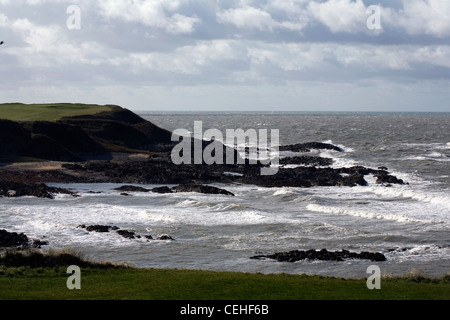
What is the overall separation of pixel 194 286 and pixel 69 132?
6676 cm

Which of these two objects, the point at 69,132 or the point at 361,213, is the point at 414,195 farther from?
the point at 69,132

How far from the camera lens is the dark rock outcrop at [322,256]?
26.8m

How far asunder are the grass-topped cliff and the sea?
74.1ft

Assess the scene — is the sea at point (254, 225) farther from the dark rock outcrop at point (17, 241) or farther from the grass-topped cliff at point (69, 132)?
the grass-topped cliff at point (69, 132)

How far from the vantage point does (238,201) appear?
1767 inches

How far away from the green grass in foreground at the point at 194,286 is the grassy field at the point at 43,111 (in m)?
76.7

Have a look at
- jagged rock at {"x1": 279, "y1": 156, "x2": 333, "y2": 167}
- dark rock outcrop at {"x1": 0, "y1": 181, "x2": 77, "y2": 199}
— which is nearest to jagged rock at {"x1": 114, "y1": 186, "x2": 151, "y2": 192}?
dark rock outcrop at {"x1": 0, "y1": 181, "x2": 77, "y2": 199}

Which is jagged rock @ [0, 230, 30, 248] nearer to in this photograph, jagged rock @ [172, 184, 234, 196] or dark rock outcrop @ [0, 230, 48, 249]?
dark rock outcrop @ [0, 230, 48, 249]

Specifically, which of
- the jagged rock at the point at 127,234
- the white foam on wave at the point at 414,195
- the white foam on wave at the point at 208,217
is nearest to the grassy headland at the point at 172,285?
the jagged rock at the point at 127,234

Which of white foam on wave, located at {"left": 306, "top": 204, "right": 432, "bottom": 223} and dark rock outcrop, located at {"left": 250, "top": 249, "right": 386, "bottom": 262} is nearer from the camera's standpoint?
dark rock outcrop, located at {"left": 250, "top": 249, "right": 386, "bottom": 262}

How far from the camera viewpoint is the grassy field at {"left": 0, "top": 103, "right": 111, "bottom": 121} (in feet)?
316


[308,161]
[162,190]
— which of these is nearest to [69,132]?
[308,161]

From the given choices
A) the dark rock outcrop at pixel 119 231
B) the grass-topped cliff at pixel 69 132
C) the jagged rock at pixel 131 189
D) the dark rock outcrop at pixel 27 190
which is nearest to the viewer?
the dark rock outcrop at pixel 119 231
